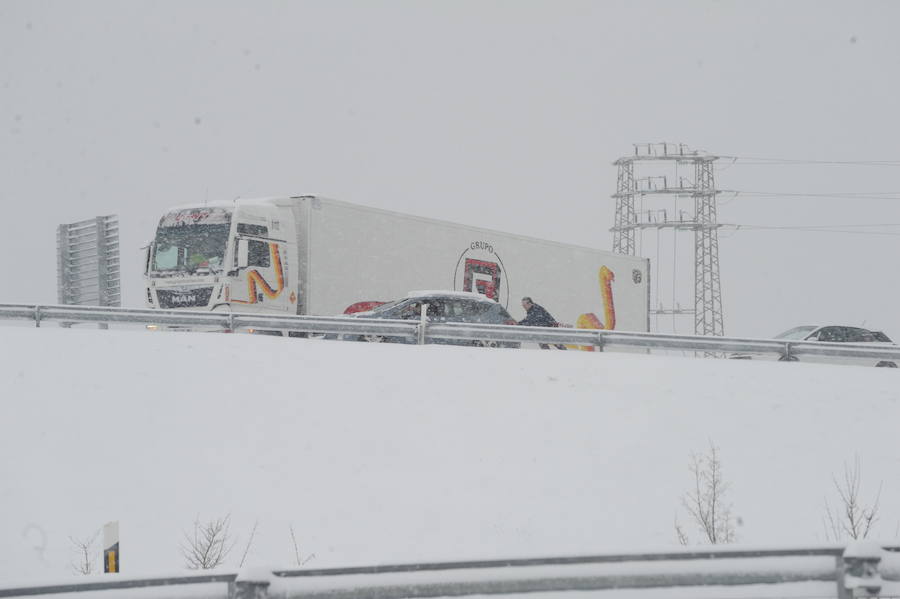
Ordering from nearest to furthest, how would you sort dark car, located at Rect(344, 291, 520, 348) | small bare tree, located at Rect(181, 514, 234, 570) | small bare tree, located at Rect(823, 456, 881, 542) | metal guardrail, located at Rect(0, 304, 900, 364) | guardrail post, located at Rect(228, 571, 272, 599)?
1. guardrail post, located at Rect(228, 571, 272, 599)
2. small bare tree, located at Rect(181, 514, 234, 570)
3. small bare tree, located at Rect(823, 456, 881, 542)
4. metal guardrail, located at Rect(0, 304, 900, 364)
5. dark car, located at Rect(344, 291, 520, 348)

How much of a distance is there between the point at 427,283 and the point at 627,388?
9179 mm

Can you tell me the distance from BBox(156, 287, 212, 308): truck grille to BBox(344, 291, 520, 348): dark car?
3.00 m

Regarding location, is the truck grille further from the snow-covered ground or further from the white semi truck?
the snow-covered ground

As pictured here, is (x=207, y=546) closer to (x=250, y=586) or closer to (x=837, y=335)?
(x=250, y=586)

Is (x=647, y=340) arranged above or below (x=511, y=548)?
above

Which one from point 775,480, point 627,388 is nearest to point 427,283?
point 627,388

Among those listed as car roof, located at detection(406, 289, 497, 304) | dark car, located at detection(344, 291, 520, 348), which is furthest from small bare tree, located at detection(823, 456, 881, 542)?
car roof, located at detection(406, 289, 497, 304)

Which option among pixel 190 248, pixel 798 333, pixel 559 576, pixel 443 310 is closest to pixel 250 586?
pixel 559 576

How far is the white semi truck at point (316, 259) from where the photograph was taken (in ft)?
60.3

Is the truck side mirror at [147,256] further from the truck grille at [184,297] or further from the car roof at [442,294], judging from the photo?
the car roof at [442,294]

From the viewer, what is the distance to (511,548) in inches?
354

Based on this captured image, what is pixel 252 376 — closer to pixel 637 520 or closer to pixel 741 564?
pixel 637 520

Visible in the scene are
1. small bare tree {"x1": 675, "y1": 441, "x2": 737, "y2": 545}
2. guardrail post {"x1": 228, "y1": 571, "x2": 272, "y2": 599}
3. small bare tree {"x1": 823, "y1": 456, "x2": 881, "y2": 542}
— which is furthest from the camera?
small bare tree {"x1": 675, "y1": 441, "x2": 737, "y2": 545}

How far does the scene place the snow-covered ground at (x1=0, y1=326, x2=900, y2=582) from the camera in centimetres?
912
